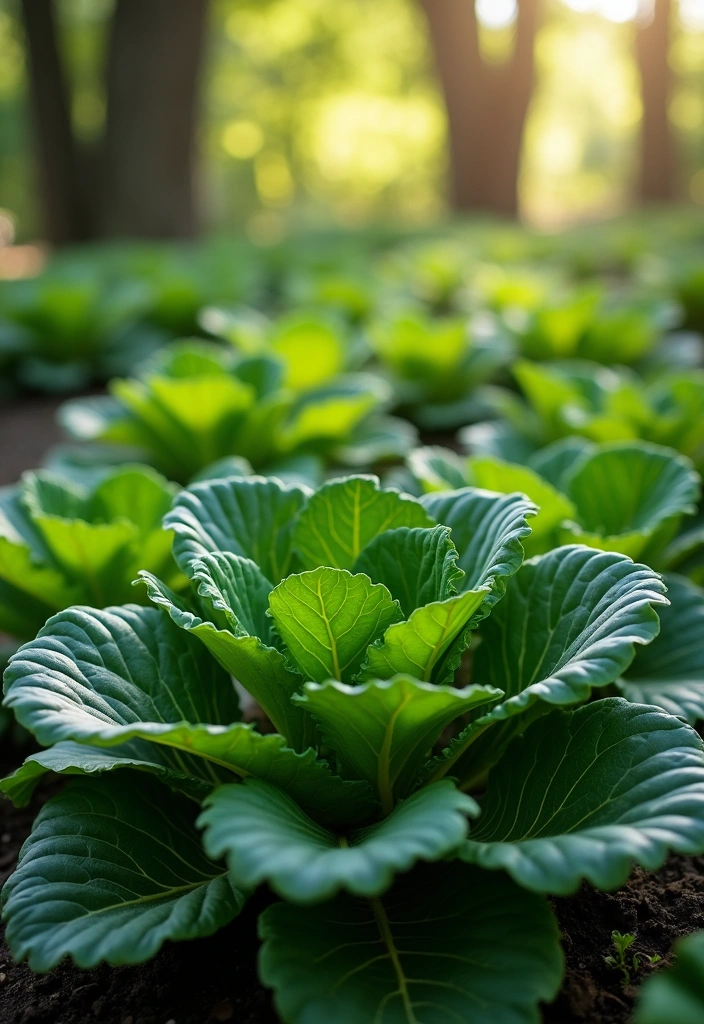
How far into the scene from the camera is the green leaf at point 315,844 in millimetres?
1123

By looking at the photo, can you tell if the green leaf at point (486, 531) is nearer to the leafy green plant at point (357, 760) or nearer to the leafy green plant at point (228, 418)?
the leafy green plant at point (357, 760)

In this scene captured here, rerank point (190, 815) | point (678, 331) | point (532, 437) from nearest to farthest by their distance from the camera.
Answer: point (190, 815) → point (532, 437) → point (678, 331)

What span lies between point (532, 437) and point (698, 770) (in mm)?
2112

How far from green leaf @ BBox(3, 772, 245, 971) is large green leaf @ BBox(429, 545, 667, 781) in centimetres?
48

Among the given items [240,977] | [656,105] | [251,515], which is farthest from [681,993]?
[656,105]

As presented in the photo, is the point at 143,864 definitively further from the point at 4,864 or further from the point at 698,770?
the point at 698,770

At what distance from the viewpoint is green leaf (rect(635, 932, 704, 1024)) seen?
971mm

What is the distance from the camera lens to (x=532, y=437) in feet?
11.0

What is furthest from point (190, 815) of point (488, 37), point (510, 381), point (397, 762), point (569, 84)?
point (569, 84)

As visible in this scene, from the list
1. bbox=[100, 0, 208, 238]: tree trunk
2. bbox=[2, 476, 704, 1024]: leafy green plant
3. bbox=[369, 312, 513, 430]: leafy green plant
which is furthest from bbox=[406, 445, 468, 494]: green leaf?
bbox=[100, 0, 208, 238]: tree trunk

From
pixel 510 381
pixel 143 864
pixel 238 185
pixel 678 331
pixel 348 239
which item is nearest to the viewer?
pixel 143 864

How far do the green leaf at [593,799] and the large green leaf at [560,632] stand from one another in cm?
8

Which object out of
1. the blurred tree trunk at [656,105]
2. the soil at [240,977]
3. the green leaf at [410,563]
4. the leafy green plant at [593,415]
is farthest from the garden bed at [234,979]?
the blurred tree trunk at [656,105]

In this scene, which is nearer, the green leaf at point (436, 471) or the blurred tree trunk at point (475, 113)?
the green leaf at point (436, 471)
